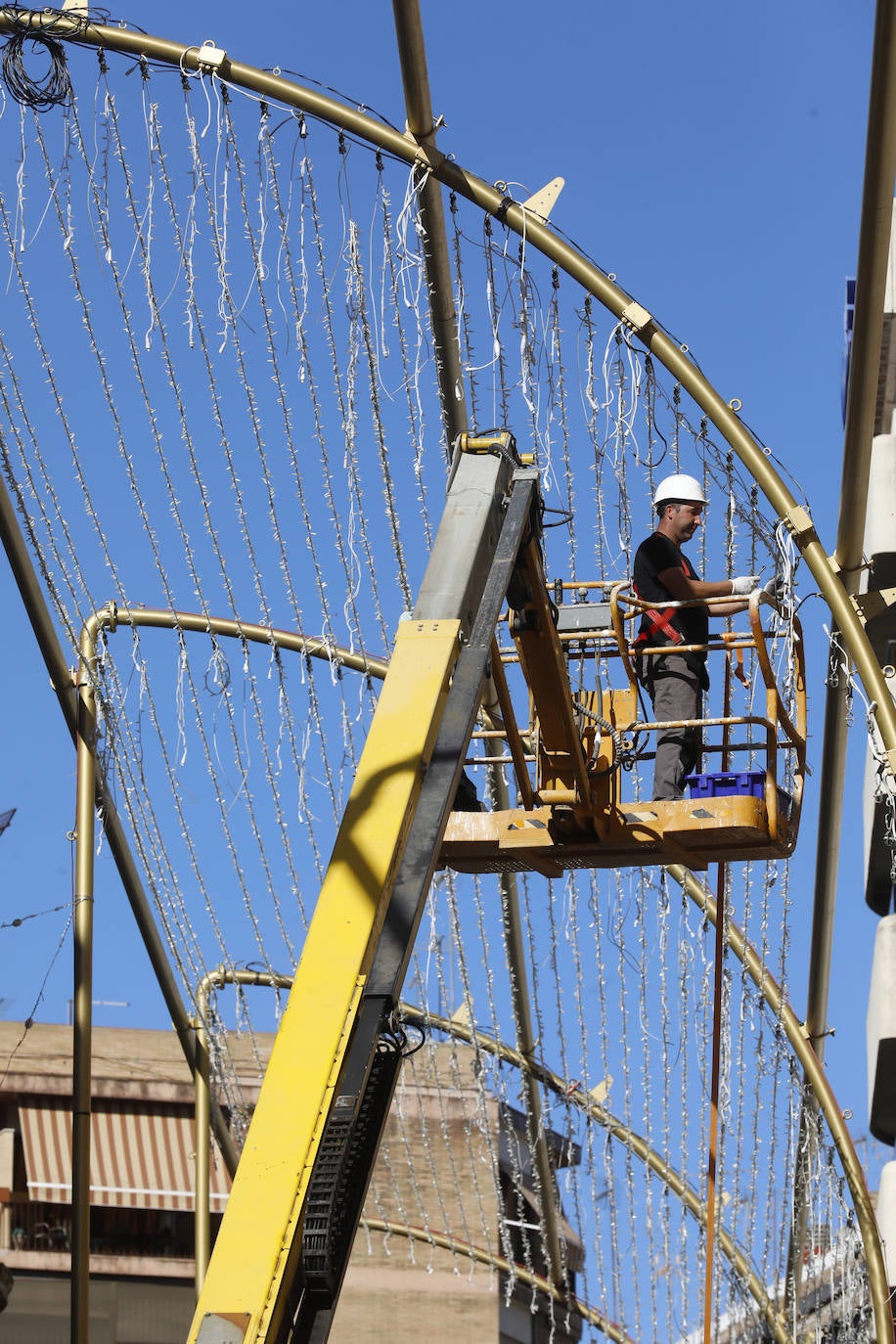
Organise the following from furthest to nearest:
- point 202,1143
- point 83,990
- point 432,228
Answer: point 202,1143, point 83,990, point 432,228

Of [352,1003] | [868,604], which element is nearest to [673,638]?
[868,604]

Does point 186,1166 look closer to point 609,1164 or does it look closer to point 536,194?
point 609,1164

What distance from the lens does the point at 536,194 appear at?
1058 cm

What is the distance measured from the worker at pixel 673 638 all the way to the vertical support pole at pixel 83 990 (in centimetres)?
515

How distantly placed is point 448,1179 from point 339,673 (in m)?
18.0

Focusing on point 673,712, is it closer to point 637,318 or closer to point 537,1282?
point 637,318

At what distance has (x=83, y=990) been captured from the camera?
44.4ft

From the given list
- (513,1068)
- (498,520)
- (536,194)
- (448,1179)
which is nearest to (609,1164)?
(513,1068)

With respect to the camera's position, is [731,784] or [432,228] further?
[432,228]

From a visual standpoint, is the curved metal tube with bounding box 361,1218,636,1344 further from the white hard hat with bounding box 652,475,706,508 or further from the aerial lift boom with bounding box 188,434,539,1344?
the aerial lift boom with bounding box 188,434,539,1344

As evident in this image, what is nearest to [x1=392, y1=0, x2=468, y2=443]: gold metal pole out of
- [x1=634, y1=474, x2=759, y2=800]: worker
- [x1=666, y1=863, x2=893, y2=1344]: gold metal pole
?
[x1=634, y1=474, x2=759, y2=800]: worker

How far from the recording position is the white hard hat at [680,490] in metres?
10.0

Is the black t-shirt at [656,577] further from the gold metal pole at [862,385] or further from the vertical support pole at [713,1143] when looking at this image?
the vertical support pole at [713,1143]

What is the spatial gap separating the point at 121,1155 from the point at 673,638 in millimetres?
22818
